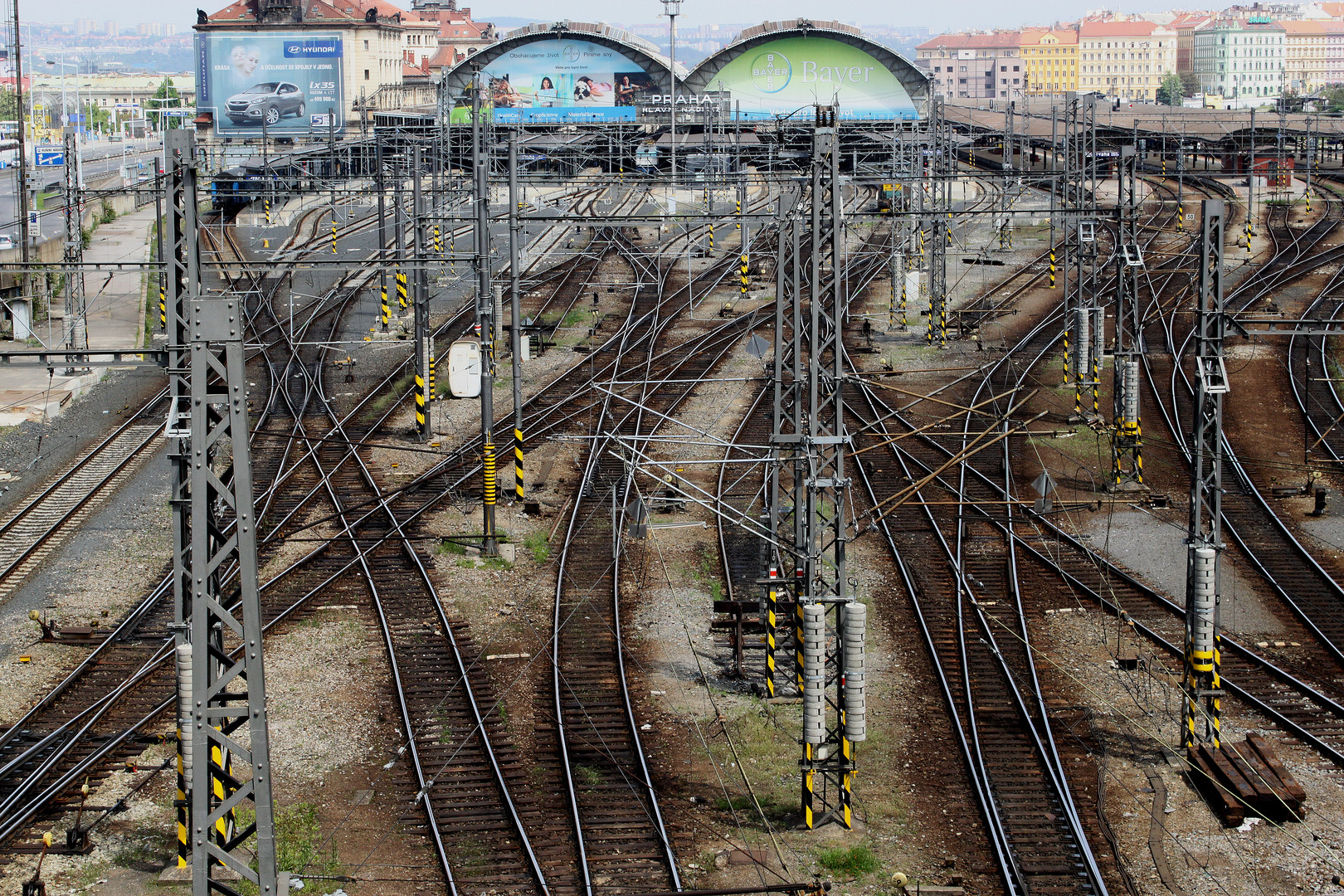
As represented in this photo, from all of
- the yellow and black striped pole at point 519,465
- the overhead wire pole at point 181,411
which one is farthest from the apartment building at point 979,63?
the overhead wire pole at point 181,411

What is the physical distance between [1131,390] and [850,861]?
11.8 metres

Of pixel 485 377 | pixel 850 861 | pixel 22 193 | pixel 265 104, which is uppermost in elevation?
pixel 265 104

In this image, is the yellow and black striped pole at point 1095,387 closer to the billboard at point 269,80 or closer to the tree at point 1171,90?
the billboard at point 269,80

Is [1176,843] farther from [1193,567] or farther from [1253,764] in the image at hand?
[1193,567]

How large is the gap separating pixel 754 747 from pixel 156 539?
928cm

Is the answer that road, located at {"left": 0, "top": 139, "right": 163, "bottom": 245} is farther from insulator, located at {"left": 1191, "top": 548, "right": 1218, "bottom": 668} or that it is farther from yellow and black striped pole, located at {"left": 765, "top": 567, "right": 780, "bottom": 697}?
insulator, located at {"left": 1191, "top": 548, "right": 1218, "bottom": 668}

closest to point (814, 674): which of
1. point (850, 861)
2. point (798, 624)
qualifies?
point (850, 861)

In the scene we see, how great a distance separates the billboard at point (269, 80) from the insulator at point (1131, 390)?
54.9m

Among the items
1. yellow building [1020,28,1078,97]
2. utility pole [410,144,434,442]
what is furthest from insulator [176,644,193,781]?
yellow building [1020,28,1078,97]

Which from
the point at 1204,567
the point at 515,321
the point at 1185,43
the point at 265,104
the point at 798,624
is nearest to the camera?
the point at 1204,567

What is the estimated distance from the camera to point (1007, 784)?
1239cm

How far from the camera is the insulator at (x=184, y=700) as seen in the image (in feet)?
33.0

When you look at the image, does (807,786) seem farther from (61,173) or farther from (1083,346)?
(61,173)

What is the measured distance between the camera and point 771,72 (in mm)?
66250
